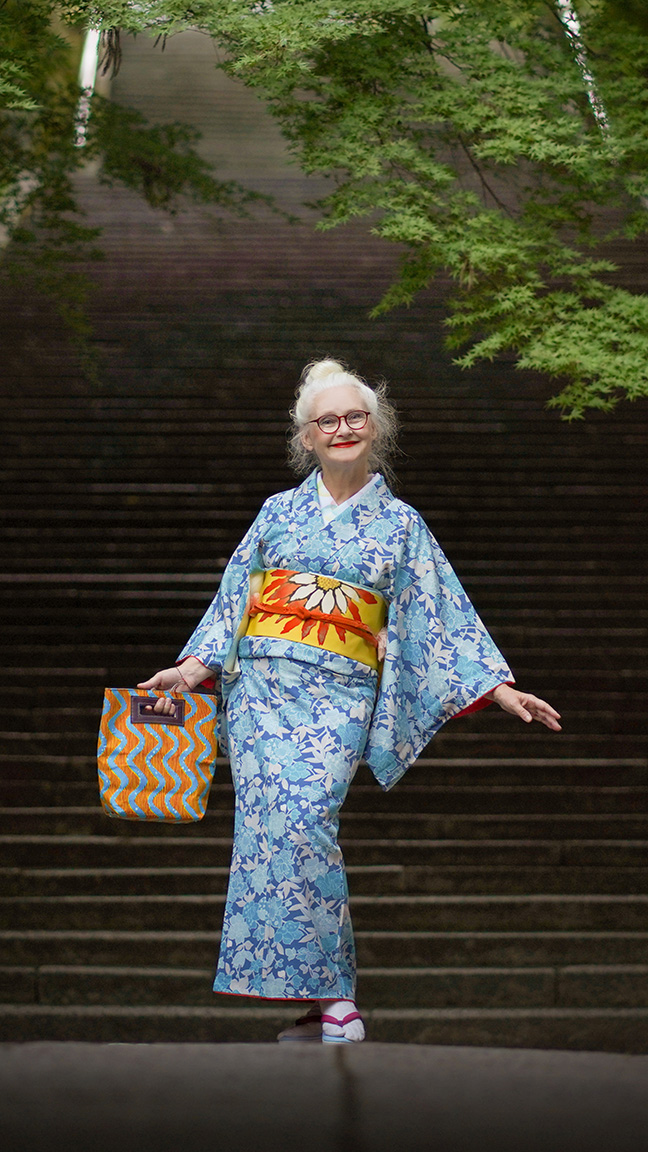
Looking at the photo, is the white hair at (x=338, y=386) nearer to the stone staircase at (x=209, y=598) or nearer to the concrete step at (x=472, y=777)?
the stone staircase at (x=209, y=598)

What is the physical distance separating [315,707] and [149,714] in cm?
44

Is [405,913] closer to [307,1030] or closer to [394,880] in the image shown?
[394,880]

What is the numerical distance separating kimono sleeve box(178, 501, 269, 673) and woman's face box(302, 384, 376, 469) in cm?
26

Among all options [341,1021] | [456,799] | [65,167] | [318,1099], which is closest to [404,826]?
[456,799]

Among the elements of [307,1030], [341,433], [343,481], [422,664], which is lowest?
[307,1030]

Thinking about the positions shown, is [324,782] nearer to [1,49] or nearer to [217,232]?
[1,49]

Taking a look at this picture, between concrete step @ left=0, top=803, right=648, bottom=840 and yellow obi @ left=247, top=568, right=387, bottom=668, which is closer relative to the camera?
yellow obi @ left=247, top=568, right=387, bottom=668

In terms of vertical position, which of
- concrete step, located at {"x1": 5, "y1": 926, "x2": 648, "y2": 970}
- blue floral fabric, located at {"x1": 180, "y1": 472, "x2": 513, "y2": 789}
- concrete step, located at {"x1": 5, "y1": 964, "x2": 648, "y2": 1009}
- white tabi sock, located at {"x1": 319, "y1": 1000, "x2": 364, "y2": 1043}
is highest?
blue floral fabric, located at {"x1": 180, "y1": 472, "x2": 513, "y2": 789}

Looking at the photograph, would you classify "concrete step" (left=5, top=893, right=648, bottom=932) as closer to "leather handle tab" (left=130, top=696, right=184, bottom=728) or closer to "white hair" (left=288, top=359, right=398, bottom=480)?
"leather handle tab" (left=130, top=696, right=184, bottom=728)

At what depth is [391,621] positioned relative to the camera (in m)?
3.10

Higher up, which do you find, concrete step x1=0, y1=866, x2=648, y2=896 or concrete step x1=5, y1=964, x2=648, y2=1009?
concrete step x1=0, y1=866, x2=648, y2=896

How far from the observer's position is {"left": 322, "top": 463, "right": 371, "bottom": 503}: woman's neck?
318 cm

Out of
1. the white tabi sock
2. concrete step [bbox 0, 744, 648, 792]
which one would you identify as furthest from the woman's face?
concrete step [bbox 0, 744, 648, 792]

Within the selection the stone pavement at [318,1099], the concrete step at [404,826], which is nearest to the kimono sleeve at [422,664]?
the stone pavement at [318,1099]
